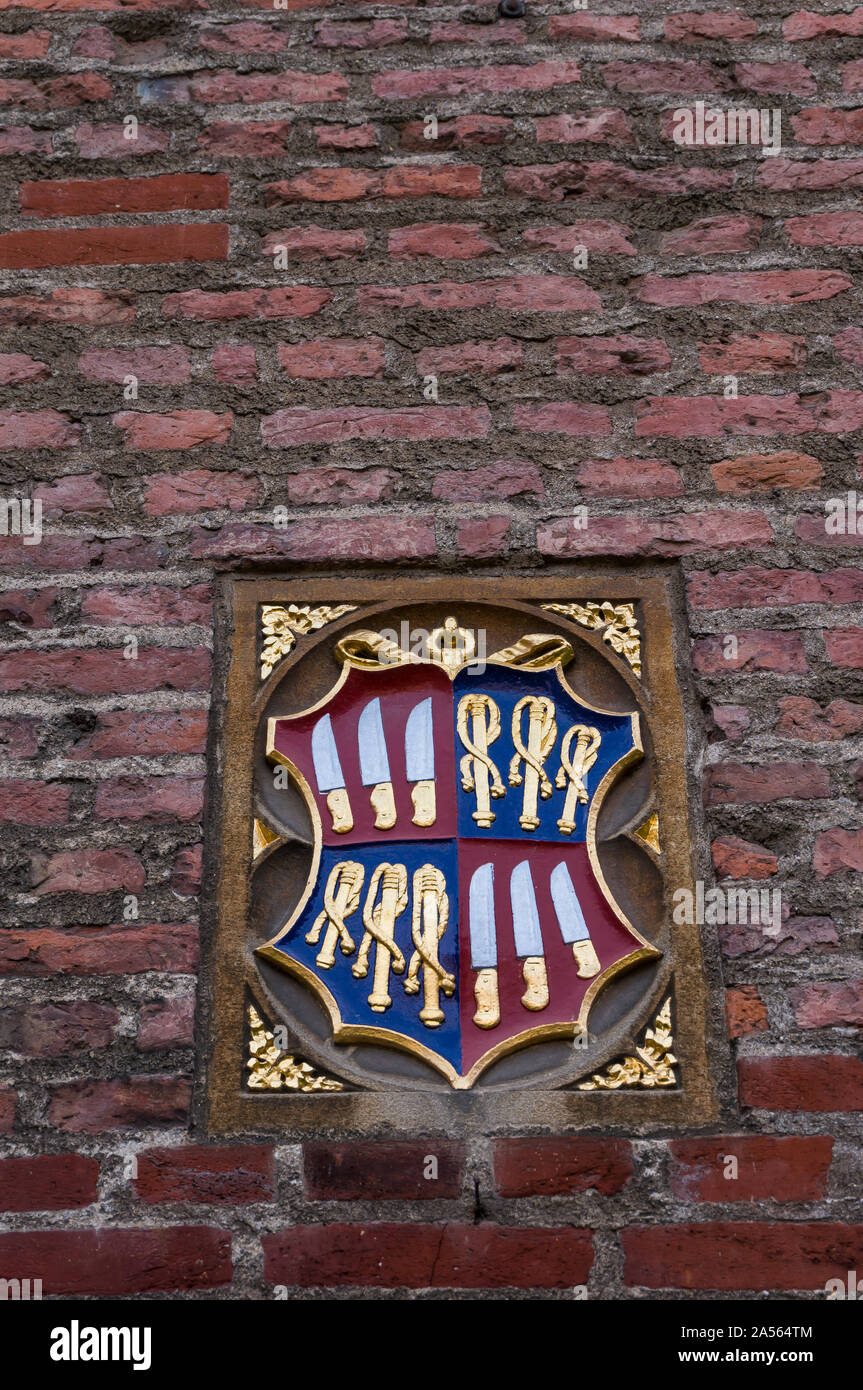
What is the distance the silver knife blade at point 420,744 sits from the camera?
2547mm

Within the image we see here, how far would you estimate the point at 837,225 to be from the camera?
9.74ft

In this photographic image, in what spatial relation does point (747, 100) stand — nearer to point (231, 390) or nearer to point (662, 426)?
point (662, 426)

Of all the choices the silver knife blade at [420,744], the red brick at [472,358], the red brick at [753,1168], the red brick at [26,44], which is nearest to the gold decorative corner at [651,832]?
the silver knife blade at [420,744]

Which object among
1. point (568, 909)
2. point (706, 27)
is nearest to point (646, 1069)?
point (568, 909)

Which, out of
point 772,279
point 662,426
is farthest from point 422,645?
point 772,279

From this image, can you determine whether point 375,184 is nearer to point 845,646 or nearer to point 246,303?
point 246,303

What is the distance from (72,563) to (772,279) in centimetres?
147

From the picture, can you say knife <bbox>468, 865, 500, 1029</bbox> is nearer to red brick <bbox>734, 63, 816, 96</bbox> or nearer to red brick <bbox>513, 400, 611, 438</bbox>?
red brick <bbox>513, 400, 611, 438</bbox>

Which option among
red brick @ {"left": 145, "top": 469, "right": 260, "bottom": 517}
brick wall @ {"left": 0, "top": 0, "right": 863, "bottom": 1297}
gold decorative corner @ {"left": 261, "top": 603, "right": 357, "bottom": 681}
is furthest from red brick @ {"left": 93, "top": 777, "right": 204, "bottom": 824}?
red brick @ {"left": 145, "top": 469, "right": 260, "bottom": 517}

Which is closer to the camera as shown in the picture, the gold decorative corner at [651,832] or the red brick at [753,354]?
the gold decorative corner at [651,832]

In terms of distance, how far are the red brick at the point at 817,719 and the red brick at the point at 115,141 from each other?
5.62ft

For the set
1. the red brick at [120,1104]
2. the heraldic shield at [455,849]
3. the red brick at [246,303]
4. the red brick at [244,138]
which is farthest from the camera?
the red brick at [244,138]

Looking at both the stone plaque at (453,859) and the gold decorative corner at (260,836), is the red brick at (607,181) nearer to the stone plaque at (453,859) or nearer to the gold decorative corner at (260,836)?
the stone plaque at (453,859)
